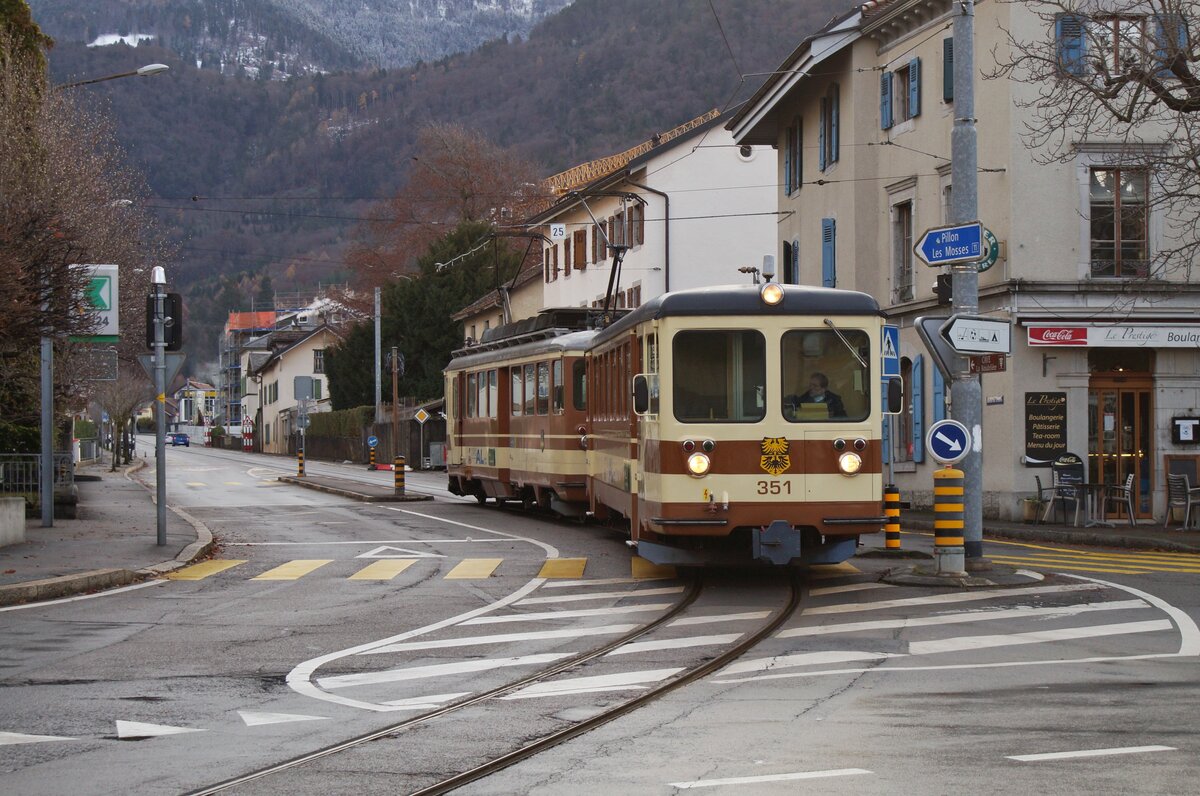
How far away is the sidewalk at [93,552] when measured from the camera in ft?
53.7

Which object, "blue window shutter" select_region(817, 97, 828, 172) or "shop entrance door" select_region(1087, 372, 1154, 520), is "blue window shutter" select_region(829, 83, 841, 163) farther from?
"shop entrance door" select_region(1087, 372, 1154, 520)

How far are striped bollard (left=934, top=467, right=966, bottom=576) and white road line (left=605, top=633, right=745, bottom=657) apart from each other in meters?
4.35

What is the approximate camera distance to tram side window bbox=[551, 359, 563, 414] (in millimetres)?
25281

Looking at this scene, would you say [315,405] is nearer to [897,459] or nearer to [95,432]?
[95,432]

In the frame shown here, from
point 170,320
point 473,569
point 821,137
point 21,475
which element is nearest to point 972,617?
point 473,569

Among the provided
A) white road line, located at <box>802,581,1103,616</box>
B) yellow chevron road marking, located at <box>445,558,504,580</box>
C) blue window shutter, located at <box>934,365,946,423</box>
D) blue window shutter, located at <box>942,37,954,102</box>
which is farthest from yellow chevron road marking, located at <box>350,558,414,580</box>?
blue window shutter, located at <box>942,37,954,102</box>

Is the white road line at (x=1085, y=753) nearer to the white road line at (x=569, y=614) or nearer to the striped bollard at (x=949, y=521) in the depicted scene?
the white road line at (x=569, y=614)

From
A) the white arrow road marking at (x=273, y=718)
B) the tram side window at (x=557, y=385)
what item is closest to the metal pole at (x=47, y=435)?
the tram side window at (x=557, y=385)

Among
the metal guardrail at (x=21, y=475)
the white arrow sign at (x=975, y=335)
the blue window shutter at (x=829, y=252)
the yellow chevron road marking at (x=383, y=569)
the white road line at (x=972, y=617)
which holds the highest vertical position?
the blue window shutter at (x=829, y=252)

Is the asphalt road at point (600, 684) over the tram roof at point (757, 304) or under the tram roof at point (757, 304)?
under

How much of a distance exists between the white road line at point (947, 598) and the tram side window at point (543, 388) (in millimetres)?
11631

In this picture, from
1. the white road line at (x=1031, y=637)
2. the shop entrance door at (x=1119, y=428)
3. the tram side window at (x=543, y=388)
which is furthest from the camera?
the shop entrance door at (x=1119, y=428)

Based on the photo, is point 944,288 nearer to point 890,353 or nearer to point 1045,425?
point 890,353

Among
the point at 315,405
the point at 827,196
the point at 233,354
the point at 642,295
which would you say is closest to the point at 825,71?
the point at 827,196
